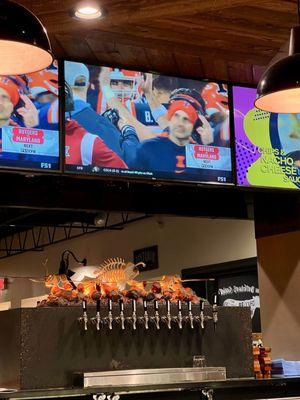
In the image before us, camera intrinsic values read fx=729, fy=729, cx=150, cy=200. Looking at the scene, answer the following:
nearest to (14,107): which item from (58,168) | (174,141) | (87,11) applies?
(58,168)

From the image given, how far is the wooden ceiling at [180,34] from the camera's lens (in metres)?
3.88

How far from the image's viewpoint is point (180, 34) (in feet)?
14.1

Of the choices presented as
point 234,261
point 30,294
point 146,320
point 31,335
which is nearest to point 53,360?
point 31,335

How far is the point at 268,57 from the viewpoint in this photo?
4738 millimetres

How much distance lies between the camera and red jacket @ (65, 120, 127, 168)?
4203 mm

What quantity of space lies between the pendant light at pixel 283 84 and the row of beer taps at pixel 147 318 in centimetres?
146

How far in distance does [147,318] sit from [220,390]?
577mm

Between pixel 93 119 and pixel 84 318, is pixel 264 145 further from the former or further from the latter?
pixel 84 318

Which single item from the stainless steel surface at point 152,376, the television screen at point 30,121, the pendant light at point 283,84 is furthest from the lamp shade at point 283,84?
the stainless steel surface at point 152,376

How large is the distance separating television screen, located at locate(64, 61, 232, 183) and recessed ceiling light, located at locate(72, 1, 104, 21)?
44cm

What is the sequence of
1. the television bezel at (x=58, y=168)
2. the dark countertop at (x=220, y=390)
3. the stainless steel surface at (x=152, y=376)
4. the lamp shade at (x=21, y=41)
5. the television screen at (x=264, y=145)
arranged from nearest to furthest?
the lamp shade at (x=21, y=41), the dark countertop at (x=220, y=390), the stainless steel surface at (x=152, y=376), the television bezel at (x=58, y=168), the television screen at (x=264, y=145)

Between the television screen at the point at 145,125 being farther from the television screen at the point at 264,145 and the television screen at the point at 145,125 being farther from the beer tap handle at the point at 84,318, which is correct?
the beer tap handle at the point at 84,318

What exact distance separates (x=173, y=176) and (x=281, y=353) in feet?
5.38

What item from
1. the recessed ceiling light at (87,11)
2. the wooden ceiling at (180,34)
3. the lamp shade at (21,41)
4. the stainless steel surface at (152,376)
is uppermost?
the wooden ceiling at (180,34)
